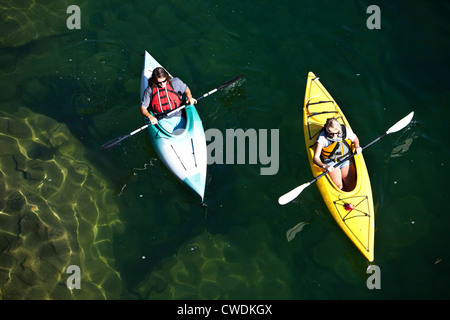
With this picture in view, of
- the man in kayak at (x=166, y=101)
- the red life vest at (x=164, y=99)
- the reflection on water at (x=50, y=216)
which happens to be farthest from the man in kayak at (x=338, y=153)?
the reflection on water at (x=50, y=216)

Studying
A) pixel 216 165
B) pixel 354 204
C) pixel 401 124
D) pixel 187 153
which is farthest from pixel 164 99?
pixel 401 124

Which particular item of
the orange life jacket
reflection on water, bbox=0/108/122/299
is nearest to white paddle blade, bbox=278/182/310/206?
the orange life jacket

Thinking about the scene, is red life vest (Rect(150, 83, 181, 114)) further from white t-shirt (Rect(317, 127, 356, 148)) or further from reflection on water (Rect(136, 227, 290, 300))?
white t-shirt (Rect(317, 127, 356, 148))

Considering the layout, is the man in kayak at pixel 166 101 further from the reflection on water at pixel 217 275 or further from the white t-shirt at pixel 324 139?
the white t-shirt at pixel 324 139

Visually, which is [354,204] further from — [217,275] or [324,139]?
[217,275]

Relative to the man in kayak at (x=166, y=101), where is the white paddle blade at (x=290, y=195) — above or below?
below

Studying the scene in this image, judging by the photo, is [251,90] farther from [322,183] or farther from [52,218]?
[52,218]
